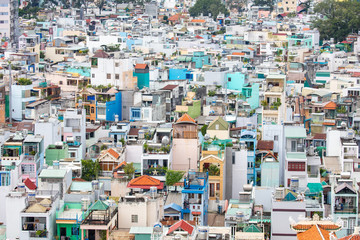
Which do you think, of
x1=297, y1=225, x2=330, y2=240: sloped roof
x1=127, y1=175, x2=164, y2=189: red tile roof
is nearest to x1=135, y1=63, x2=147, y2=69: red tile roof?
x1=127, y1=175, x2=164, y2=189: red tile roof

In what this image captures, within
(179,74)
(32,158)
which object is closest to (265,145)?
(32,158)

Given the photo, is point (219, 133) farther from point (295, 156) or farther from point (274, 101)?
point (274, 101)

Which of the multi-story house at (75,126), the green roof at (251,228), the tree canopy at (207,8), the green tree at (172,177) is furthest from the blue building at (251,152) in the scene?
the tree canopy at (207,8)

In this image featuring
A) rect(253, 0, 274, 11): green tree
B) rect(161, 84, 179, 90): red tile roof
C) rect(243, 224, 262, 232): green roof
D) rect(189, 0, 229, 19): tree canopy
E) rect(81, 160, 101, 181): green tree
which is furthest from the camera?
rect(253, 0, 274, 11): green tree

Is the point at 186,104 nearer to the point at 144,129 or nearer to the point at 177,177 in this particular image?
the point at 144,129

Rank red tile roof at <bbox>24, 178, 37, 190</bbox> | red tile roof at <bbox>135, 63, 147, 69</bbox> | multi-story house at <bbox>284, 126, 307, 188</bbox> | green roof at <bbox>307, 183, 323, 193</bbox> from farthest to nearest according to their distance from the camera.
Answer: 1. red tile roof at <bbox>135, 63, 147, 69</bbox>
2. multi-story house at <bbox>284, 126, 307, 188</bbox>
3. red tile roof at <bbox>24, 178, 37, 190</bbox>
4. green roof at <bbox>307, 183, 323, 193</bbox>

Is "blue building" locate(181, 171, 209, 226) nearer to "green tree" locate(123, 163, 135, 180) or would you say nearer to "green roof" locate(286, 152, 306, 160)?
"green tree" locate(123, 163, 135, 180)

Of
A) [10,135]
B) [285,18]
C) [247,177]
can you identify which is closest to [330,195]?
[247,177]
